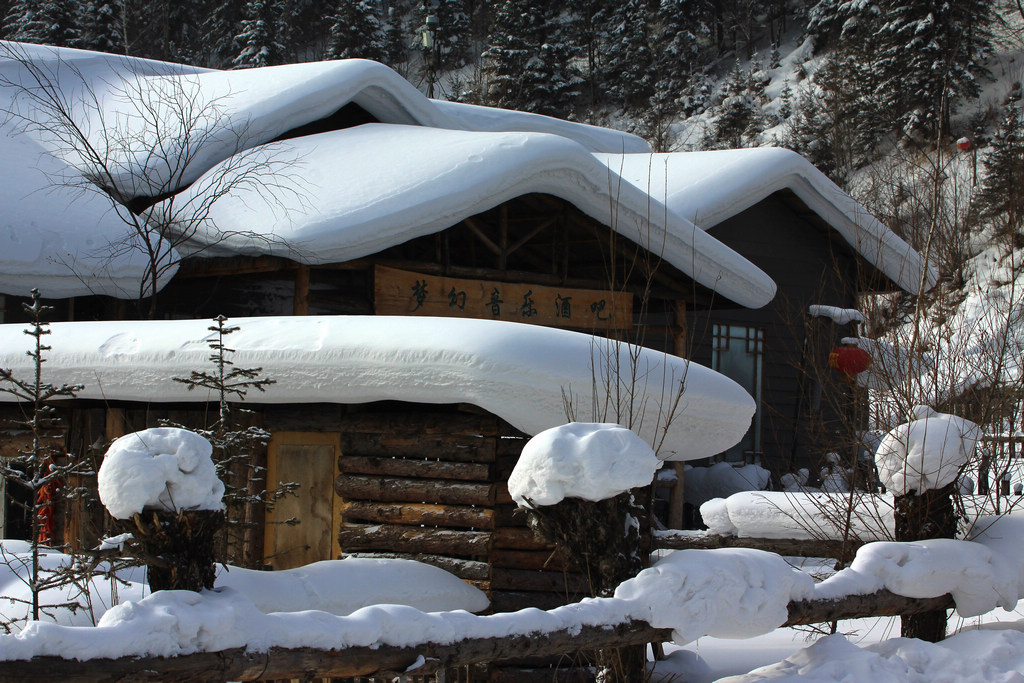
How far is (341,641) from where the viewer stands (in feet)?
12.0

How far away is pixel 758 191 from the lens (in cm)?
1444

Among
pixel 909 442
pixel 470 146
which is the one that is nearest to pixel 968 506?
pixel 909 442

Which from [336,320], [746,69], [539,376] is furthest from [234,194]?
[746,69]

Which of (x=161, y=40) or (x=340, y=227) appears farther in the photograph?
(x=161, y=40)

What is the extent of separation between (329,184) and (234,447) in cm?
474

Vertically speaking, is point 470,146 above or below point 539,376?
above

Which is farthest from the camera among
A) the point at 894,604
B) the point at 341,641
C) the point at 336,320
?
the point at 336,320

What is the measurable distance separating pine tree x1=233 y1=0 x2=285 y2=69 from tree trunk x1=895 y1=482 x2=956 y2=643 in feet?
138

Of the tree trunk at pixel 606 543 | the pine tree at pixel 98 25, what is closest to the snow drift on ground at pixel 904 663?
the tree trunk at pixel 606 543

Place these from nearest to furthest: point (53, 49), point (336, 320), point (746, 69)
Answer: point (336, 320) < point (53, 49) < point (746, 69)

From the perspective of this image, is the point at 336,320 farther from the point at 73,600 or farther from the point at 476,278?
the point at 476,278

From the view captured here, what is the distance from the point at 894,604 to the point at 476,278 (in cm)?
629

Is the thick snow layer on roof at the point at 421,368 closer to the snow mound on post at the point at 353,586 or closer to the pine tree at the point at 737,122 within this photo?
the snow mound on post at the point at 353,586

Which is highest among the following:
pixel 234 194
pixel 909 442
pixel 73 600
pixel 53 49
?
pixel 53 49
